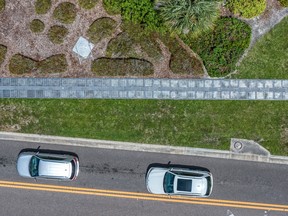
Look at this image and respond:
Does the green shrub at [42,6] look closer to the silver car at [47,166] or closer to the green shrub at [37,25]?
the green shrub at [37,25]

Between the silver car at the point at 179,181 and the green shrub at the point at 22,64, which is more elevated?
the green shrub at the point at 22,64

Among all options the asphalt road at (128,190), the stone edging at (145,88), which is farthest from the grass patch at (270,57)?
the asphalt road at (128,190)

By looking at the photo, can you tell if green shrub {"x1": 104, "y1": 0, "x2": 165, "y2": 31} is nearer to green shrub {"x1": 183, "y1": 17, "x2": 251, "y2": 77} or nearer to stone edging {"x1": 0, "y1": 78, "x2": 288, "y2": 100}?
green shrub {"x1": 183, "y1": 17, "x2": 251, "y2": 77}

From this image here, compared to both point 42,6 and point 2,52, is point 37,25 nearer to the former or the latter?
point 42,6

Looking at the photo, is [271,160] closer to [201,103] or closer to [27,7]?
[201,103]

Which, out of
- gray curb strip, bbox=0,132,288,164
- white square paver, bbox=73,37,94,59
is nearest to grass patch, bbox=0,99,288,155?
gray curb strip, bbox=0,132,288,164

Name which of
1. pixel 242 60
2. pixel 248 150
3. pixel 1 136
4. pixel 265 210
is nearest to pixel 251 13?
pixel 242 60

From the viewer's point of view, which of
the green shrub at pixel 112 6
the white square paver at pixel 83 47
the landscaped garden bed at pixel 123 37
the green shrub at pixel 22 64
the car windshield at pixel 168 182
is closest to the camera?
the landscaped garden bed at pixel 123 37
